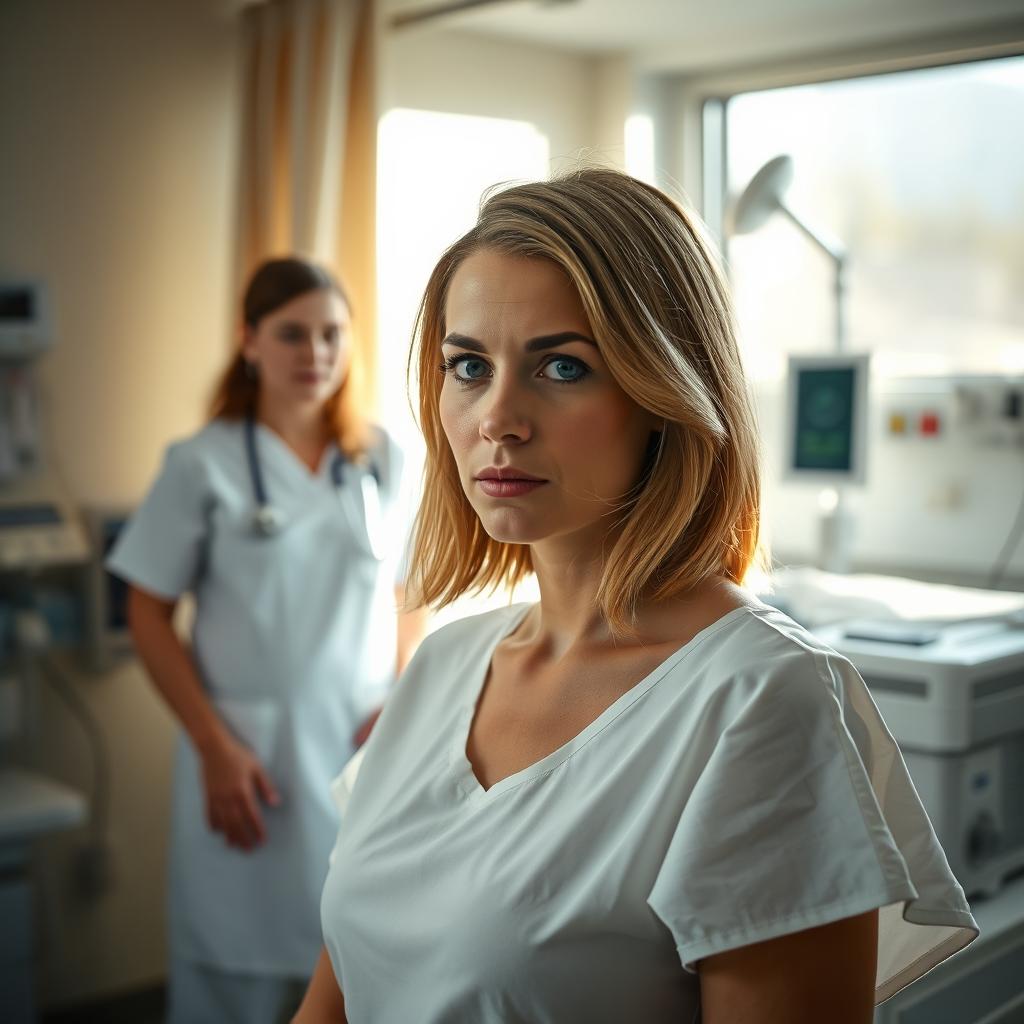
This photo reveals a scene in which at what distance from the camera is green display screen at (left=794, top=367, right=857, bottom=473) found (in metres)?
2.50

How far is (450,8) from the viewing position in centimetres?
257

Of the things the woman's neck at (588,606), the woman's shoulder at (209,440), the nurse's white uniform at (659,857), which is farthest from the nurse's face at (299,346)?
the nurse's white uniform at (659,857)

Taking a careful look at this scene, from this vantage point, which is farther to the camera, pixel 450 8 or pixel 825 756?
pixel 450 8

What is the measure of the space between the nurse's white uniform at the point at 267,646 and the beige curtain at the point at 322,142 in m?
0.52

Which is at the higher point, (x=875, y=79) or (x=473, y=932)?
(x=875, y=79)

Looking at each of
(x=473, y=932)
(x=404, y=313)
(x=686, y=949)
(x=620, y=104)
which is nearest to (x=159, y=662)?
(x=404, y=313)

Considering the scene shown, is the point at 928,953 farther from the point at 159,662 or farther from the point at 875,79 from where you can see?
the point at 875,79

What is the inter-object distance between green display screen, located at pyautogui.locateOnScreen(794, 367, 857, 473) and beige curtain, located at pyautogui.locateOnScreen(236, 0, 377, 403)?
907 millimetres

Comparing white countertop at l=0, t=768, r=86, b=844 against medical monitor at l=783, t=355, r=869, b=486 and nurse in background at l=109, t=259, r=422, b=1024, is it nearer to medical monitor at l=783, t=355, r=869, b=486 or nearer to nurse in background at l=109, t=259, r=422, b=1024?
nurse in background at l=109, t=259, r=422, b=1024

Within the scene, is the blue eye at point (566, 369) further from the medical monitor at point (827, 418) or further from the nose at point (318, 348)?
the medical monitor at point (827, 418)

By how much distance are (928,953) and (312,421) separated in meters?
1.51

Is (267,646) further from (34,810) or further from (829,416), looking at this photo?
(829,416)

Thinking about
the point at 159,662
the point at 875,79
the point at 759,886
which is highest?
the point at 875,79

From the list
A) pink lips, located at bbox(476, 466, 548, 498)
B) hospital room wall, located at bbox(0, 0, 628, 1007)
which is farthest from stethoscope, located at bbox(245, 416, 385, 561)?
pink lips, located at bbox(476, 466, 548, 498)
